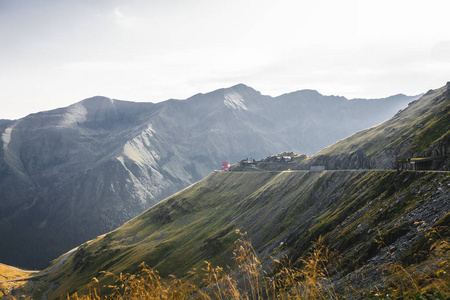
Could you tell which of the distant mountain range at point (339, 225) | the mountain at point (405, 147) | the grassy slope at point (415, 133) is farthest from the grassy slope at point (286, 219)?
the grassy slope at point (415, 133)

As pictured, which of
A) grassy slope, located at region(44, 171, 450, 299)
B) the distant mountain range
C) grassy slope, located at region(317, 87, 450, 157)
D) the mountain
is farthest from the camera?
grassy slope, located at region(317, 87, 450, 157)

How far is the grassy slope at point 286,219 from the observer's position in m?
37.5

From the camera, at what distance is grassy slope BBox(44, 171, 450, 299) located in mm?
37531

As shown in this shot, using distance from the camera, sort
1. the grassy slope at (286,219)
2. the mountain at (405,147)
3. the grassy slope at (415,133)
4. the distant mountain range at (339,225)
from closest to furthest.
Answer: the distant mountain range at (339,225) < the grassy slope at (286,219) < the mountain at (405,147) < the grassy slope at (415,133)

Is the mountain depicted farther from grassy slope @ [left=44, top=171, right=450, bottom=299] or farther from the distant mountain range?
grassy slope @ [left=44, top=171, right=450, bottom=299]

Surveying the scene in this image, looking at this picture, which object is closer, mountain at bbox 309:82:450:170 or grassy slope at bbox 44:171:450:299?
grassy slope at bbox 44:171:450:299

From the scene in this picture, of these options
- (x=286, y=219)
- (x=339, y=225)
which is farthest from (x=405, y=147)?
(x=339, y=225)

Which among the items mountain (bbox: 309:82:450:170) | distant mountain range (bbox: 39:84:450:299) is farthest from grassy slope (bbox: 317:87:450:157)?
distant mountain range (bbox: 39:84:450:299)

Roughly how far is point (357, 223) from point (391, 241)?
15.4m

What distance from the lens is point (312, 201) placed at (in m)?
87.8

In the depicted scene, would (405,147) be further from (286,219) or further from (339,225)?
(339,225)

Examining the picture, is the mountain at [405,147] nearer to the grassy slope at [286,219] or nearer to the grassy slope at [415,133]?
the grassy slope at [415,133]

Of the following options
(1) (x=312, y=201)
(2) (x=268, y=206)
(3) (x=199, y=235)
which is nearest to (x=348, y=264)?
(1) (x=312, y=201)

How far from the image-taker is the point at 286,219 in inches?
3541
